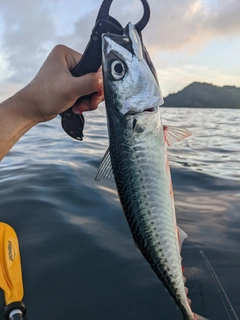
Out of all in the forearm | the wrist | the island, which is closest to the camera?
the wrist

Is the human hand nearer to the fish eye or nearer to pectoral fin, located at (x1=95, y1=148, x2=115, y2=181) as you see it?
the fish eye

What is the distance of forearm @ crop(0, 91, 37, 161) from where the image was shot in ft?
10.2

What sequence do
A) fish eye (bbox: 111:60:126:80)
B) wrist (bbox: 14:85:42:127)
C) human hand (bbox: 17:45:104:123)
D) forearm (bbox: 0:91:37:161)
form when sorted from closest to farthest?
fish eye (bbox: 111:60:126:80) < human hand (bbox: 17:45:104:123) < wrist (bbox: 14:85:42:127) < forearm (bbox: 0:91:37:161)

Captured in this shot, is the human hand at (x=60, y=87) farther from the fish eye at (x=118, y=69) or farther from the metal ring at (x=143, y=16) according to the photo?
the fish eye at (x=118, y=69)

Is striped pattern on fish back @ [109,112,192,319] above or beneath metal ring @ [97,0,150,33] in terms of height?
beneath

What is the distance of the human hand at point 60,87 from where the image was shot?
2559 mm

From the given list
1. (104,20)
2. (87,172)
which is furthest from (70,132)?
(87,172)

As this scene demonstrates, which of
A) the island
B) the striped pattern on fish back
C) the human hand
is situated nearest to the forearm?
the human hand

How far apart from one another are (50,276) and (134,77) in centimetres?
287

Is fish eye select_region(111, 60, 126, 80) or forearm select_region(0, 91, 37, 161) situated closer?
fish eye select_region(111, 60, 126, 80)

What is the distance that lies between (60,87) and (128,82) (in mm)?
874

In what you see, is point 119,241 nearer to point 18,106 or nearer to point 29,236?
point 29,236

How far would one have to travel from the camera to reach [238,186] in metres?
7.32

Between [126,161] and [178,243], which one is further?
[178,243]
